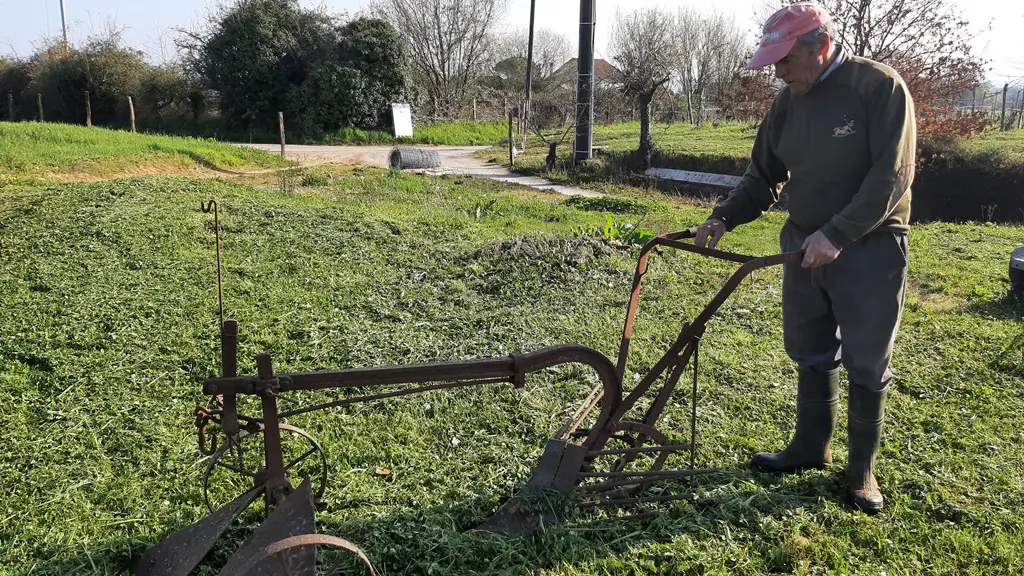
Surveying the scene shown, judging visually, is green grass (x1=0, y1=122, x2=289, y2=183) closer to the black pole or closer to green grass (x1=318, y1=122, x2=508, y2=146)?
green grass (x1=318, y1=122, x2=508, y2=146)

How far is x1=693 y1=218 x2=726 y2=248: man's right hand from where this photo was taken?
3.26 m

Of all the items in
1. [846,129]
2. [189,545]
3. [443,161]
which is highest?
[846,129]

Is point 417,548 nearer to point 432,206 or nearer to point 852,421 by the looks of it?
point 852,421

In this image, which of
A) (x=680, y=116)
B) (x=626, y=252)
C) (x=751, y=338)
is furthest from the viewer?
(x=680, y=116)

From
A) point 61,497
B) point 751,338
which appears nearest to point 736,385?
point 751,338

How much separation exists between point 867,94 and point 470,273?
4505 mm

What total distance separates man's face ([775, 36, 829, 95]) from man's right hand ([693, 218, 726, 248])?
68 centimetres

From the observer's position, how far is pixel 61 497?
10.4ft

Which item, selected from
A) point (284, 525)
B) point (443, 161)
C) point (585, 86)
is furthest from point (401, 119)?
point (284, 525)

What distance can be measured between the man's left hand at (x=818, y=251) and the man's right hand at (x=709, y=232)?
51cm

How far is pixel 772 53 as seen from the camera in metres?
2.79

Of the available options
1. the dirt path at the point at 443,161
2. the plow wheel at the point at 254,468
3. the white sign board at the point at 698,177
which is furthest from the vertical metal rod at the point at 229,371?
the white sign board at the point at 698,177

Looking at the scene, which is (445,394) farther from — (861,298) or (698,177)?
(698,177)

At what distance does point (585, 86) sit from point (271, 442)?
59.7 ft
